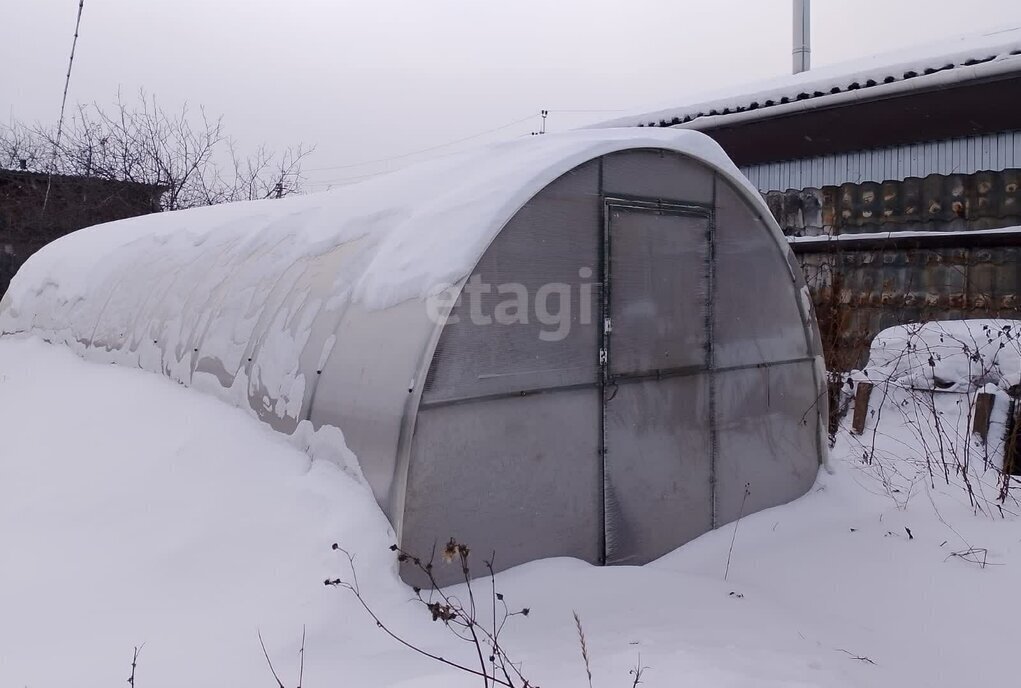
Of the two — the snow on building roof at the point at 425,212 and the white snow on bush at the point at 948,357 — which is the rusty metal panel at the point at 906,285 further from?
the snow on building roof at the point at 425,212

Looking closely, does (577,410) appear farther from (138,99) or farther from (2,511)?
(138,99)

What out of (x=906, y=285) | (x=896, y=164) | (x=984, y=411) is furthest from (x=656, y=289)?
(x=896, y=164)

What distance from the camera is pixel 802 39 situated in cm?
1570

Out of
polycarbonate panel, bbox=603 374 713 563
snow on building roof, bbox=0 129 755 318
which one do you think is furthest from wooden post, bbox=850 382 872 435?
snow on building roof, bbox=0 129 755 318

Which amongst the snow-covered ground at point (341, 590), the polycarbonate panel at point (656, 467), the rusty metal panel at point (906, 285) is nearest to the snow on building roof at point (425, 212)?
the snow-covered ground at point (341, 590)

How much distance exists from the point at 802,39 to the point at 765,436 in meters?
13.0

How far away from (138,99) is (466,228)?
17.1 meters

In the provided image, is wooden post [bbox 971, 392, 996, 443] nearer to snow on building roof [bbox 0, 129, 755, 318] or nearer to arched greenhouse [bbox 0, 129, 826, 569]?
arched greenhouse [bbox 0, 129, 826, 569]

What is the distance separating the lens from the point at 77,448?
5102mm

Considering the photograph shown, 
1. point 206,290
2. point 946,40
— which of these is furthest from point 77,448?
point 946,40

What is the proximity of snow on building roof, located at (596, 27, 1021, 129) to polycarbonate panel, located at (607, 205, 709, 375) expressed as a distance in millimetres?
6159

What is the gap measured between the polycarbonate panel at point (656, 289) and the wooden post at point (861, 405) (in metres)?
2.98

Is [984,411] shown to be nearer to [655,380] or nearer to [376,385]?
[655,380]

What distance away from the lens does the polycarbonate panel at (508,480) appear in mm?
3566
